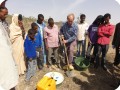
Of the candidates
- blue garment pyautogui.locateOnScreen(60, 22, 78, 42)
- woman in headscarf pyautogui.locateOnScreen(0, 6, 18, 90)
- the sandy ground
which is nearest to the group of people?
blue garment pyautogui.locateOnScreen(60, 22, 78, 42)

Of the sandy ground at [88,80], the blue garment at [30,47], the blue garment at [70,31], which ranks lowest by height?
the sandy ground at [88,80]

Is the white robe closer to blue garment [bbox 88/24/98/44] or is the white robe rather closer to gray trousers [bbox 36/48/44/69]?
gray trousers [bbox 36/48/44/69]

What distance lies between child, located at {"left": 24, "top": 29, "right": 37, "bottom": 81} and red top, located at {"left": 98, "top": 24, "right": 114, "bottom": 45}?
189 cm

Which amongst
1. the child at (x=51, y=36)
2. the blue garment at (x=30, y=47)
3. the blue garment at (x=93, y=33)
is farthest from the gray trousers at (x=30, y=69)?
the blue garment at (x=93, y=33)

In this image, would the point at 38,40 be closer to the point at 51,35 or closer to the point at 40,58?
the point at 51,35

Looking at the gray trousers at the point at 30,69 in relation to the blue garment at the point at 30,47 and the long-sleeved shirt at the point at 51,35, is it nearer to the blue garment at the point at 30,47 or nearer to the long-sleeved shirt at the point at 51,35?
the blue garment at the point at 30,47

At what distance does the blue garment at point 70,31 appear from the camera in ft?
20.5

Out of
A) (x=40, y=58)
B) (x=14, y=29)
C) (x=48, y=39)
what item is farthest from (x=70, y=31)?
(x=14, y=29)

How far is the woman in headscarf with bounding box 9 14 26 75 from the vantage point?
236 inches

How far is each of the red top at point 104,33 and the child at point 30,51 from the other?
6.20ft

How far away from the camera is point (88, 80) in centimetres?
600

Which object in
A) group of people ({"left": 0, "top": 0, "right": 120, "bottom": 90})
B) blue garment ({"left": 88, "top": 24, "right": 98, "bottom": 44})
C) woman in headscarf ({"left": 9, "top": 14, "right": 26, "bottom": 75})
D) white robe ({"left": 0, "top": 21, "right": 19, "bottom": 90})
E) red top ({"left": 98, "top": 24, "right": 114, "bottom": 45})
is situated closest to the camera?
white robe ({"left": 0, "top": 21, "right": 19, "bottom": 90})

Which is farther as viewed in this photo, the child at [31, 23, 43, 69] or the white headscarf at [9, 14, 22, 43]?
the child at [31, 23, 43, 69]

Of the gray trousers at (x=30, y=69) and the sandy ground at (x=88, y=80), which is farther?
the gray trousers at (x=30, y=69)
